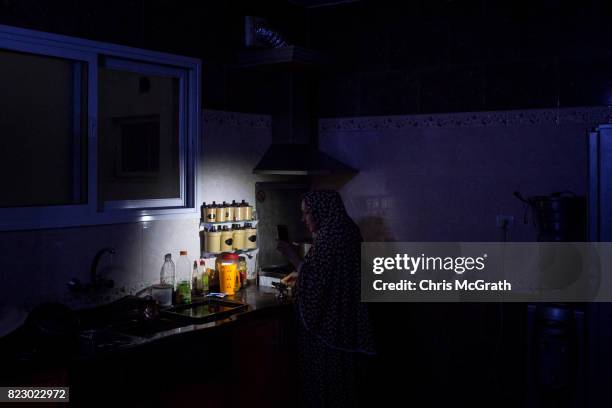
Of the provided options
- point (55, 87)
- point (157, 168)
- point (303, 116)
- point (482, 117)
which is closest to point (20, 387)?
point (55, 87)

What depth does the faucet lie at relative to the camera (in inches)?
116

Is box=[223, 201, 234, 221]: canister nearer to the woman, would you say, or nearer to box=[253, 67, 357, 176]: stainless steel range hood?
box=[253, 67, 357, 176]: stainless steel range hood

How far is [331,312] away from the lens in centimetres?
316

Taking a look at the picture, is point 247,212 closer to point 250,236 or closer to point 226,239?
point 250,236

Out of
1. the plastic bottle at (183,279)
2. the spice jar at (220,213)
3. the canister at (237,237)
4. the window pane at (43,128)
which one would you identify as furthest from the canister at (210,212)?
the window pane at (43,128)

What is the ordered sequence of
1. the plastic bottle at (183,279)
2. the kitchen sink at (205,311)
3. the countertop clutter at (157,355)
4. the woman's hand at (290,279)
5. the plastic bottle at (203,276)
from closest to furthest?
the countertop clutter at (157,355) < the kitchen sink at (205,311) < the plastic bottle at (183,279) < the plastic bottle at (203,276) < the woman's hand at (290,279)

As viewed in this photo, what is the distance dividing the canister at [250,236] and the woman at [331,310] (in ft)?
2.24

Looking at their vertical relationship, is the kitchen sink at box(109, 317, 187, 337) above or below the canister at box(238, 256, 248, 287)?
below

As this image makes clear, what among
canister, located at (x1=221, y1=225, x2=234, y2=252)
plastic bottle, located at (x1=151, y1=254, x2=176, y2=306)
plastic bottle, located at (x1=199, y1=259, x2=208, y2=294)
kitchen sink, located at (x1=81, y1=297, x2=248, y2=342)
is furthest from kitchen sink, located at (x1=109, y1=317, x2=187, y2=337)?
canister, located at (x1=221, y1=225, x2=234, y2=252)

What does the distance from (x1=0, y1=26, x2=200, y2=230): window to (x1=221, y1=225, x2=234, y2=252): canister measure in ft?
0.69

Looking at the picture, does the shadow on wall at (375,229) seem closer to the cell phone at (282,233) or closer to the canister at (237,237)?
the cell phone at (282,233)

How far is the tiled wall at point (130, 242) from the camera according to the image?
2.77 meters

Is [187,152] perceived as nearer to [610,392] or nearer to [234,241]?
[234,241]

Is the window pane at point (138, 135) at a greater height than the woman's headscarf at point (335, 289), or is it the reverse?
the window pane at point (138, 135)
